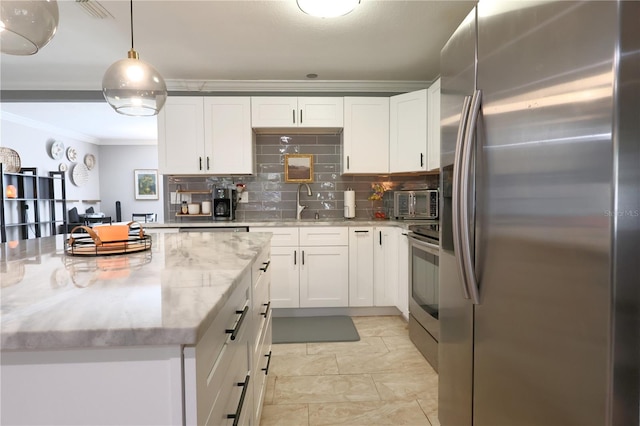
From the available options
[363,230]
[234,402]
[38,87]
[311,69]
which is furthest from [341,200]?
[38,87]

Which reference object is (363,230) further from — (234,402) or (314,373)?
(234,402)

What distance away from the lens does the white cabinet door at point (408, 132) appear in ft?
10.5

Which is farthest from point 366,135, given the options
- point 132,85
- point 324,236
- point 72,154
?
point 72,154

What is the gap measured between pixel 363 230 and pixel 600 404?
2.54 meters

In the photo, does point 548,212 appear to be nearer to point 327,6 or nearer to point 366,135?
point 327,6

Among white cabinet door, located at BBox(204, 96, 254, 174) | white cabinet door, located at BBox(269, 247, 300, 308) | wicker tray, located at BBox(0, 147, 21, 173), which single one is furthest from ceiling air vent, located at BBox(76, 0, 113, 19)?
wicker tray, located at BBox(0, 147, 21, 173)

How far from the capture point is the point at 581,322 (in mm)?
750

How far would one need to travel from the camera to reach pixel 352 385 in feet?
6.71

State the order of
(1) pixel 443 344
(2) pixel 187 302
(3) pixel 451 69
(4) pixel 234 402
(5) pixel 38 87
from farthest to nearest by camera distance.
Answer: (5) pixel 38 87 < (1) pixel 443 344 < (3) pixel 451 69 < (4) pixel 234 402 < (2) pixel 187 302

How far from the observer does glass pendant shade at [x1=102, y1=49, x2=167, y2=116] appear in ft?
5.17

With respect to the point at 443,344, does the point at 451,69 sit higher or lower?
higher

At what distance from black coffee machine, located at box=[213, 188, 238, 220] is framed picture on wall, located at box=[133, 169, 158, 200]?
5.69 metres

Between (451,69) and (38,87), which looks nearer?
(451,69)

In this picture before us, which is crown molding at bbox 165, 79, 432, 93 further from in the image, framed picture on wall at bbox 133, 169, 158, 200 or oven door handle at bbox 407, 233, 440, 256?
framed picture on wall at bbox 133, 169, 158, 200
